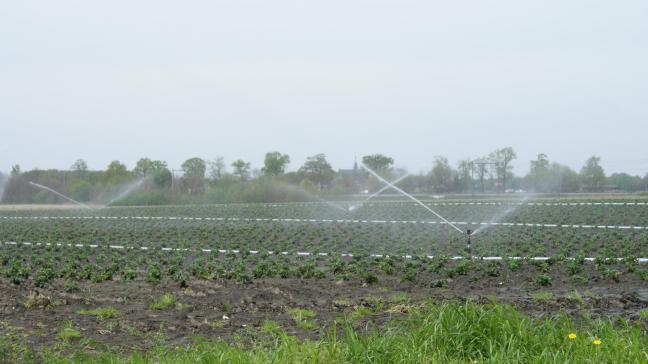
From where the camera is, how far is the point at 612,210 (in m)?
27.7

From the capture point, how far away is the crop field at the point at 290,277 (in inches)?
284

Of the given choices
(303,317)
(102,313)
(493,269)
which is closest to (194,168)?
(493,269)

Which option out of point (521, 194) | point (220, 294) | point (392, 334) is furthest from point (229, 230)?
point (521, 194)

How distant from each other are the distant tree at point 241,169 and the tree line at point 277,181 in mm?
74

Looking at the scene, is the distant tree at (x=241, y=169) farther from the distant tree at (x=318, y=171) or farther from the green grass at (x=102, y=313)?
the green grass at (x=102, y=313)

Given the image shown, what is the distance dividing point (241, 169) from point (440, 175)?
16986mm

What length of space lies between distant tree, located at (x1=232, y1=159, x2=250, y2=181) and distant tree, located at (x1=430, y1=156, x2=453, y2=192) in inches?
609

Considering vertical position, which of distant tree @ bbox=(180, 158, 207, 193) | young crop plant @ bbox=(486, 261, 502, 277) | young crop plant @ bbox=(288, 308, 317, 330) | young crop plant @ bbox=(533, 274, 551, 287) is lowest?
young crop plant @ bbox=(288, 308, 317, 330)

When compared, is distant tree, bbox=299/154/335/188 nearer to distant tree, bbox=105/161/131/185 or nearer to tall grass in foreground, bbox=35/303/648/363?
distant tree, bbox=105/161/131/185

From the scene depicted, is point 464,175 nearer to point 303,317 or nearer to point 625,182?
point 625,182

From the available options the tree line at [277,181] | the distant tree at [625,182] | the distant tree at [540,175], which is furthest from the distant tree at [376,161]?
the distant tree at [625,182]

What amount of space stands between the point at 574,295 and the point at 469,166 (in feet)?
110

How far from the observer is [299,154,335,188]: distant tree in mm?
48188

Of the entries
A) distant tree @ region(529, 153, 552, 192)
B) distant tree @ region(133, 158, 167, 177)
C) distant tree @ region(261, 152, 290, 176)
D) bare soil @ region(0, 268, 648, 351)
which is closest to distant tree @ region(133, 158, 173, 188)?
distant tree @ region(133, 158, 167, 177)
